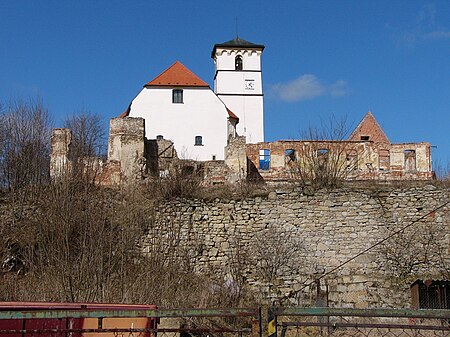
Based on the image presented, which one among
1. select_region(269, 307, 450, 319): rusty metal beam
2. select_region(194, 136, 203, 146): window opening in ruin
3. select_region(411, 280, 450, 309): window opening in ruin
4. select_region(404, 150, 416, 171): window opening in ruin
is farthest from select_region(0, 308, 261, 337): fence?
select_region(194, 136, 203, 146): window opening in ruin

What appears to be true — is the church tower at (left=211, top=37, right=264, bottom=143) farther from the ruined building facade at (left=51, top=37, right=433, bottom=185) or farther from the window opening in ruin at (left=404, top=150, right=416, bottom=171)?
the window opening in ruin at (left=404, top=150, right=416, bottom=171)

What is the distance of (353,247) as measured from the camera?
44.6ft

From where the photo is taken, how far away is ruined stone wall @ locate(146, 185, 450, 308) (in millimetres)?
13125

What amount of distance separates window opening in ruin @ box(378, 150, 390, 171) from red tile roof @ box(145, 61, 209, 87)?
1199cm

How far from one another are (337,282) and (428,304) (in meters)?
2.23

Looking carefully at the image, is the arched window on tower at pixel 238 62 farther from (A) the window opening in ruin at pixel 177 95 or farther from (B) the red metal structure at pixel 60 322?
(B) the red metal structure at pixel 60 322

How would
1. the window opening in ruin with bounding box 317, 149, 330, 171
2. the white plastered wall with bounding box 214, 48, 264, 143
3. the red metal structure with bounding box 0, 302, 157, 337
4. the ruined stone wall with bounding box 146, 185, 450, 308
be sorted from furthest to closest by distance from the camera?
the white plastered wall with bounding box 214, 48, 264, 143
the window opening in ruin with bounding box 317, 149, 330, 171
the ruined stone wall with bounding box 146, 185, 450, 308
the red metal structure with bounding box 0, 302, 157, 337

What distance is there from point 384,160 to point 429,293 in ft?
40.5

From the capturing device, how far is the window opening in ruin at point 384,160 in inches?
974

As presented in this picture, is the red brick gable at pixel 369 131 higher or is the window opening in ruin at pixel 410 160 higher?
the red brick gable at pixel 369 131

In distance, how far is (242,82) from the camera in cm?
4297

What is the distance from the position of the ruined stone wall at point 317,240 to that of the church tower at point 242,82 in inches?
1026

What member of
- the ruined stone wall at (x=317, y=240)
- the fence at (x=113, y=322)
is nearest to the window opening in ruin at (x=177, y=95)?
the ruined stone wall at (x=317, y=240)

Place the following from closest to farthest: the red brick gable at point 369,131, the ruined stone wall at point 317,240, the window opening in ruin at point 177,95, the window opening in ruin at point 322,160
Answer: the ruined stone wall at point 317,240, the window opening in ruin at point 322,160, the red brick gable at point 369,131, the window opening in ruin at point 177,95
